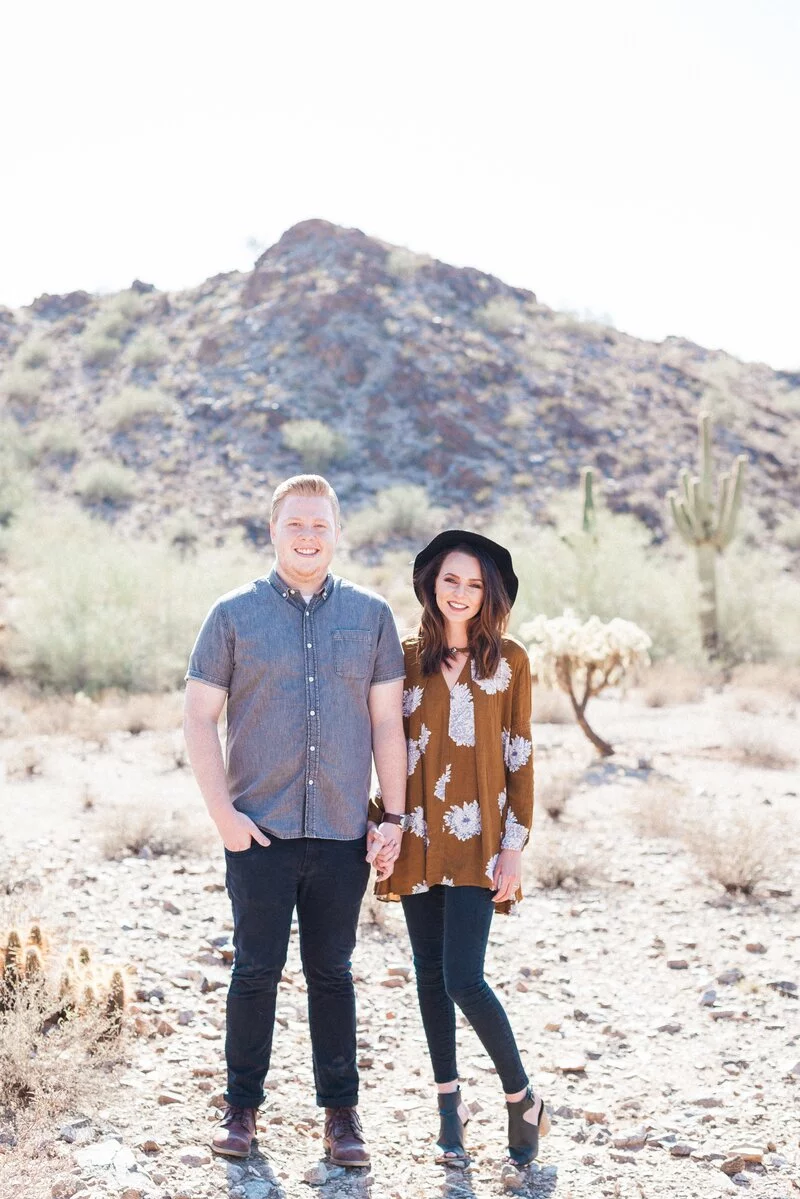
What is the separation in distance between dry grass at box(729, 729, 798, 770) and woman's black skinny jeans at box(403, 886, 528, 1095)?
24.9 feet

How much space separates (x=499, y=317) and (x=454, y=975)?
37.4m

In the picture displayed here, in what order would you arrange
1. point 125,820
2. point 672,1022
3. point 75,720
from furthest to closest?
point 75,720 < point 125,820 < point 672,1022

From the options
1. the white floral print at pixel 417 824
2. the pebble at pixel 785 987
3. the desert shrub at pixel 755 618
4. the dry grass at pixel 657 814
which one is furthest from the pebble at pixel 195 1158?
the desert shrub at pixel 755 618

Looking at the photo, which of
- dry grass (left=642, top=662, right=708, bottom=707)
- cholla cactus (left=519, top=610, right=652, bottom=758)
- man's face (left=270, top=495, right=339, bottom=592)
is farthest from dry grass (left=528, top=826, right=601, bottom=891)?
dry grass (left=642, top=662, right=708, bottom=707)

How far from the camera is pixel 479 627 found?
3.30 meters

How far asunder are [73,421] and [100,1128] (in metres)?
32.9

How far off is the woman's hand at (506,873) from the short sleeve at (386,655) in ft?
2.05

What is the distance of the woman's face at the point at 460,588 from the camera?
10.8 ft

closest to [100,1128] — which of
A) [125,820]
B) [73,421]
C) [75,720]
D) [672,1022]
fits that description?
[672,1022]

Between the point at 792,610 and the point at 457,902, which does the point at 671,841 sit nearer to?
the point at 457,902

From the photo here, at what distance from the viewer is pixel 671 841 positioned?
757 centimetres

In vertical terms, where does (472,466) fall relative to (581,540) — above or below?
above

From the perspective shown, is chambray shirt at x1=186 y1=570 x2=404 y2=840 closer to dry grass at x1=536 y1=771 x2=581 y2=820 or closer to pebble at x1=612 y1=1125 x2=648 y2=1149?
pebble at x1=612 y1=1125 x2=648 y2=1149

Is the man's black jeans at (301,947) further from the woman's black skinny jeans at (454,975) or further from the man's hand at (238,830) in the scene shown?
the woman's black skinny jeans at (454,975)
